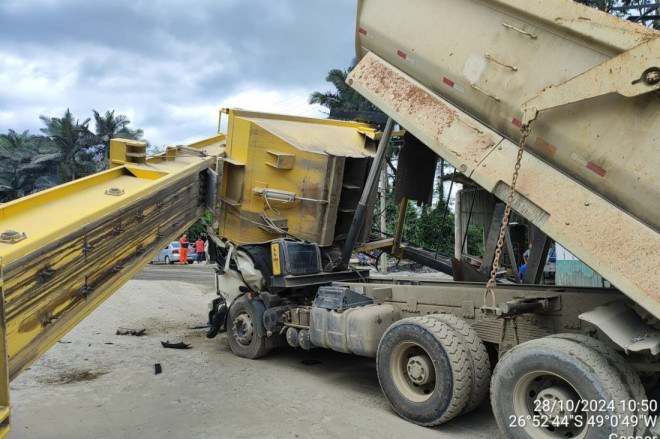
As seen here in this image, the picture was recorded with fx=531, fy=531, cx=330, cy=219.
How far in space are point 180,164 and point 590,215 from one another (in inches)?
176

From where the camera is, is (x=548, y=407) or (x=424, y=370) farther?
(x=424, y=370)

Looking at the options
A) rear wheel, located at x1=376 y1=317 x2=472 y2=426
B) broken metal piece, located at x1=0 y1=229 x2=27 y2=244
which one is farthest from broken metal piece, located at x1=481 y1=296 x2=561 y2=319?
broken metal piece, located at x1=0 y1=229 x2=27 y2=244

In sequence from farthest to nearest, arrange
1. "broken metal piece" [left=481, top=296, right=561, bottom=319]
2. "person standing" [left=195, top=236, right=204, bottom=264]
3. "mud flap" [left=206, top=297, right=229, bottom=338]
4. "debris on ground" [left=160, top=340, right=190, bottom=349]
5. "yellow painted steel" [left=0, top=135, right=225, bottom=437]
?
1. "person standing" [left=195, top=236, right=204, bottom=264]
2. "mud flap" [left=206, top=297, right=229, bottom=338]
3. "debris on ground" [left=160, top=340, right=190, bottom=349]
4. "broken metal piece" [left=481, top=296, right=561, bottom=319]
5. "yellow painted steel" [left=0, top=135, right=225, bottom=437]

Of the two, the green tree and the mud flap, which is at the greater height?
the green tree

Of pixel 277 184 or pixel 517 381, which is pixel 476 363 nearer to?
pixel 517 381

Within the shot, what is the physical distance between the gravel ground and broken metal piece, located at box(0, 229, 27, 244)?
72.8 inches

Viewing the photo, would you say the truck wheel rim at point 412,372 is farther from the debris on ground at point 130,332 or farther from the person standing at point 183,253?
the person standing at point 183,253

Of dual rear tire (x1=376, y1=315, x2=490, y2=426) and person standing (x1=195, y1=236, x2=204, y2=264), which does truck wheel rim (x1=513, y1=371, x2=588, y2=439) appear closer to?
→ dual rear tire (x1=376, y1=315, x2=490, y2=426)

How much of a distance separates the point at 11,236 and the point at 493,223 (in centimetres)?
449

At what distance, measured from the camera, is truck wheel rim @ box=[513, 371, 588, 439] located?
3.58 meters

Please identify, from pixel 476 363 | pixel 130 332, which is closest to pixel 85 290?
pixel 476 363

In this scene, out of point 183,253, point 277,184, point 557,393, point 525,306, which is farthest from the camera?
point 183,253

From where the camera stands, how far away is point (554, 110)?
12.4ft

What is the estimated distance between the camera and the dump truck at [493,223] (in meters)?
3.32
